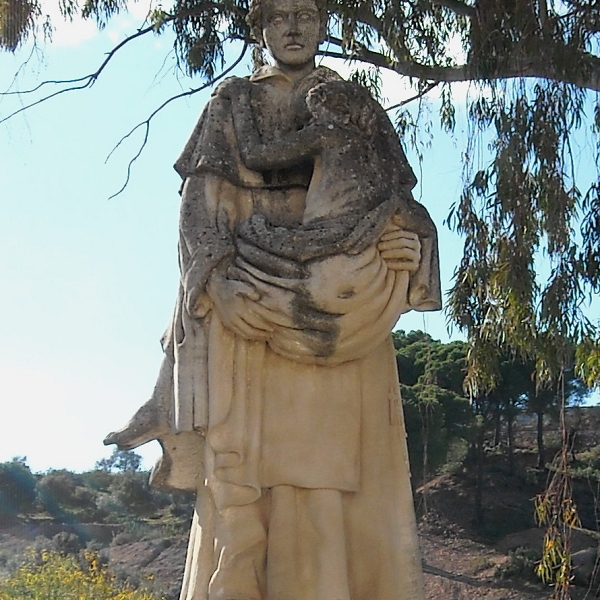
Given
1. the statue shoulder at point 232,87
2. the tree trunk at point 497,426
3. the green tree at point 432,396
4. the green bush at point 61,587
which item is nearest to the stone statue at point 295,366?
the statue shoulder at point 232,87

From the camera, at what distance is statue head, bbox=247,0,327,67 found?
4609 millimetres

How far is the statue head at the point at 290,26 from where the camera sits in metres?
4.61

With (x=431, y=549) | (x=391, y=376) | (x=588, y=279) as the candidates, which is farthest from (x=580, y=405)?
(x=391, y=376)

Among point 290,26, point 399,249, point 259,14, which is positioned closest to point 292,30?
point 290,26

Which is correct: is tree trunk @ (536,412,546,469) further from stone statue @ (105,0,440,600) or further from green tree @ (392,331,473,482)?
stone statue @ (105,0,440,600)

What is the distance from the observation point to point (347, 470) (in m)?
4.31

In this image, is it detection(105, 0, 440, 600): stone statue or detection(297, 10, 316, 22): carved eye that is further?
detection(297, 10, 316, 22): carved eye

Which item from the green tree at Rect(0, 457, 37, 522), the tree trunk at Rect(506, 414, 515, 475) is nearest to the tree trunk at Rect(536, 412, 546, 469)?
the tree trunk at Rect(506, 414, 515, 475)

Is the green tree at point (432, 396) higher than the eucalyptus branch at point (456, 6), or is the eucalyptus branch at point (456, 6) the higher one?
the eucalyptus branch at point (456, 6)

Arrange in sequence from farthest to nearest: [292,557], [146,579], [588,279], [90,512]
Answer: [90,512] → [146,579] → [588,279] → [292,557]

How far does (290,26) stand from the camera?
462 cm

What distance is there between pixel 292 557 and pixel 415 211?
1.31m

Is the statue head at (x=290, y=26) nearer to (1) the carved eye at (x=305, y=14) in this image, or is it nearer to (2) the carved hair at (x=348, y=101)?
(1) the carved eye at (x=305, y=14)

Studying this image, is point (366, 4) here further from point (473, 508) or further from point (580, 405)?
point (473, 508)
